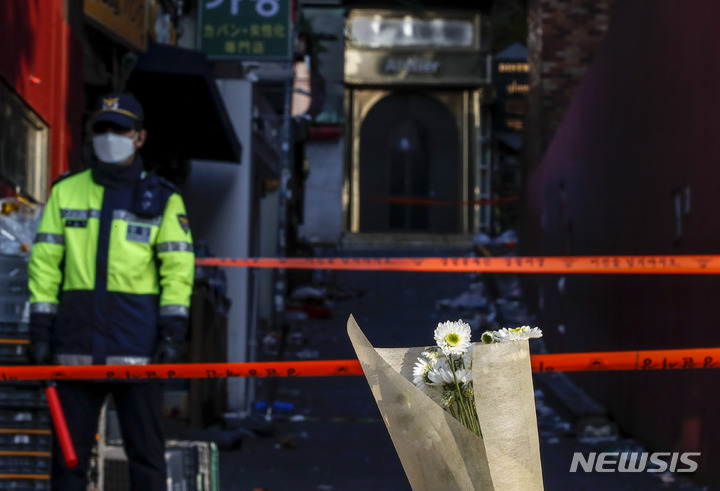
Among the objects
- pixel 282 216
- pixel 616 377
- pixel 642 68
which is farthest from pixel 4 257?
pixel 282 216

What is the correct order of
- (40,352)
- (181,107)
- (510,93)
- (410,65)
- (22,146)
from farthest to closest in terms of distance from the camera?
1. (510,93)
2. (410,65)
3. (181,107)
4. (22,146)
5. (40,352)

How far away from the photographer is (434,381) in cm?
231

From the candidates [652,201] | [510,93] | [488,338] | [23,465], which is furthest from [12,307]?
[510,93]

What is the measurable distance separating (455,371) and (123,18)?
722 cm

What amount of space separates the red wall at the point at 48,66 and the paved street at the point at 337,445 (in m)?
2.65

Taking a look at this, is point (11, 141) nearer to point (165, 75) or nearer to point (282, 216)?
point (165, 75)

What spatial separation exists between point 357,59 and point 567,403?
2425 centimetres

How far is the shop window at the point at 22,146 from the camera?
675cm

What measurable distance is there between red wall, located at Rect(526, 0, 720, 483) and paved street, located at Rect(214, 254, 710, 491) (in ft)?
1.63

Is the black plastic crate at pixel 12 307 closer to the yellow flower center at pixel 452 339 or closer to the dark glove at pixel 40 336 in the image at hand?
the dark glove at pixel 40 336

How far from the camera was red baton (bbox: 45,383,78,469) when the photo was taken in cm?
460

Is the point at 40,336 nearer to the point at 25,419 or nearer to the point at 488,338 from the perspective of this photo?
the point at 25,419

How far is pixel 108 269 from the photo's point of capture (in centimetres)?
491

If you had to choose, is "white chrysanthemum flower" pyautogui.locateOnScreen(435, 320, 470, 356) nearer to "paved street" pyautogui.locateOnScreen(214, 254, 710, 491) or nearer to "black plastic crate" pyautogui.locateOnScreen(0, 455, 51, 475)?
"black plastic crate" pyautogui.locateOnScreen(0, 455, 51, 475)
